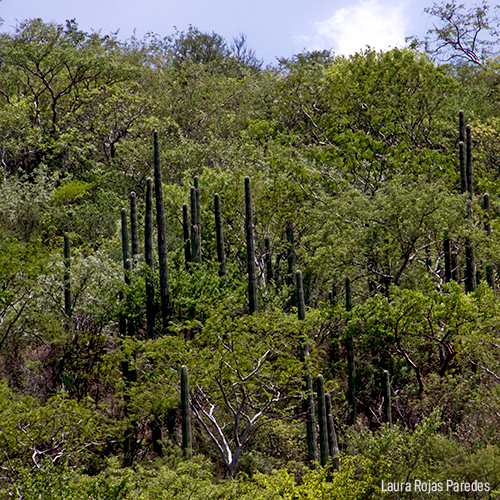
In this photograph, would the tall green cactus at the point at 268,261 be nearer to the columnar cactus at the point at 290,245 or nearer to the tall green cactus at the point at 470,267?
the columnar cactus at the point at 290,245

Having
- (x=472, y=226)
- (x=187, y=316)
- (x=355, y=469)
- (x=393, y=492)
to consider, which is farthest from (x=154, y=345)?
(x=472, y=226)

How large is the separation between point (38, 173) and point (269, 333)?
1531cm

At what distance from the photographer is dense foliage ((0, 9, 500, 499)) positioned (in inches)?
476

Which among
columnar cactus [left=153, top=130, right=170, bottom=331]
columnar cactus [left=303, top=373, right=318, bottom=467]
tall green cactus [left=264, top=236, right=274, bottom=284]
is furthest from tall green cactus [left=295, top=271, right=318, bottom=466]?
tall green cactus [left=264, top=236, right=274, bottom=284]

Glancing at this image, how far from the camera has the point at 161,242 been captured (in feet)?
48.8

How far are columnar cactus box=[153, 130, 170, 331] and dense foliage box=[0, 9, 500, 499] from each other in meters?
0.19

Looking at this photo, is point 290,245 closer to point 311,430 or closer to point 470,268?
point 470,268

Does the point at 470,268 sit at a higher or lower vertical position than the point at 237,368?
higher

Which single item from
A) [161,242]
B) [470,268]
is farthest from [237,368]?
[470,268]

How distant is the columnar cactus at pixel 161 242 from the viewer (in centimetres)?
1491

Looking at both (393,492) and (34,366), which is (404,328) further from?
(34,366)

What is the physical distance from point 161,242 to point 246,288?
11.5 ft

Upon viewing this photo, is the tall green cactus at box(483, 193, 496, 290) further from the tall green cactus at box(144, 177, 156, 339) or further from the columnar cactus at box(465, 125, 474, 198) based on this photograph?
the tall green cactus at box(144, 177, 156, 339)

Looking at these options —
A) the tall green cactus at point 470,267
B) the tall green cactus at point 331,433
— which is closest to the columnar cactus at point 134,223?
the tall green cactus at point 331,433
